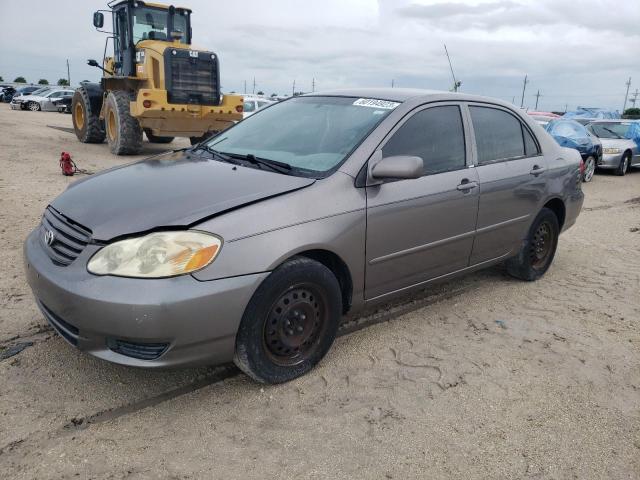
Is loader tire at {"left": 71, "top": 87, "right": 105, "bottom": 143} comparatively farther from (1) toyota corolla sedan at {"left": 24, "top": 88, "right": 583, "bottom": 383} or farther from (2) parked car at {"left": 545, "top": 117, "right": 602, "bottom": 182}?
(2) parked car at {"left": 545, "top": 117, "right": 602, "bottom": 182}

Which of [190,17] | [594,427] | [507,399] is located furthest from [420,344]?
[190,17]

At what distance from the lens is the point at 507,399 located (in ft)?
9.94

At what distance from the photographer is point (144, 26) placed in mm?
12398

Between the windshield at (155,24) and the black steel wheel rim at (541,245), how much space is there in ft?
33.6

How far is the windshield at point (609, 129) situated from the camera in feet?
49.3

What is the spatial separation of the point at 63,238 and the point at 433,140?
2454mm

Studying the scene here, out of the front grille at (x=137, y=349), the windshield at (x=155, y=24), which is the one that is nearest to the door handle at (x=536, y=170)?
the front grille at (x=137, y=349)

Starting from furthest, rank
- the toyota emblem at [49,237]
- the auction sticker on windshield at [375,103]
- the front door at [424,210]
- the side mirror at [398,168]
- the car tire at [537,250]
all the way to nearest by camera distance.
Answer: the car tire at [537,250] → the auction sticker on windshield at [375,103] → the front door at [424,210] → the side mirror at [398,168] → the toyota emblem at [49,237]

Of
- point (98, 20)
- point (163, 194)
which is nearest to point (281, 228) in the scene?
point (163, 194)

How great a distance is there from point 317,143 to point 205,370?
159 centimetres

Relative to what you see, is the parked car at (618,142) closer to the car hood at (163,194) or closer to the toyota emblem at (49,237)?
the car hood at (163,194)

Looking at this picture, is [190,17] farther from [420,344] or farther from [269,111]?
[420,344]

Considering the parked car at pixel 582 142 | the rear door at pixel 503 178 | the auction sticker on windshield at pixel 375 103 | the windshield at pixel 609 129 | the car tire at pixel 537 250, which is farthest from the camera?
the windshield at pixel 609 129

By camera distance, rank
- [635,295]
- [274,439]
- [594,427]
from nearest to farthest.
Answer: [274,439] → [594,427] → [635,295]
